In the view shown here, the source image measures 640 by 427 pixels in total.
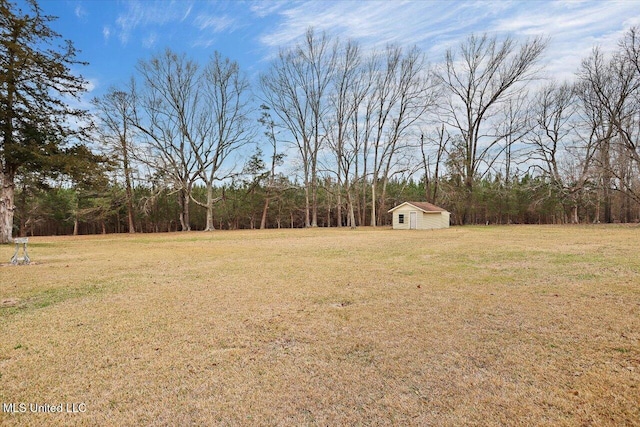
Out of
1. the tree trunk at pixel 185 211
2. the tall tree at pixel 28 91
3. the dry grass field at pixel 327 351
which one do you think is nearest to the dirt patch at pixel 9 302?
the dry grass field at pixel 327 351

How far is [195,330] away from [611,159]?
29.9 meters

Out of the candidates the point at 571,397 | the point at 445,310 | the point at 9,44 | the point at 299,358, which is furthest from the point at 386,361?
the point at 9,44

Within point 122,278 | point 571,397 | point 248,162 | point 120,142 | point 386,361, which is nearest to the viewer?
point 571,397

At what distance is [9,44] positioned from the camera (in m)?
12.5

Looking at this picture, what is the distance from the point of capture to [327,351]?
2992mm

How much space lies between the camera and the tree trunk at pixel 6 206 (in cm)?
1398

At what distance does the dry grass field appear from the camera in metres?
2.11

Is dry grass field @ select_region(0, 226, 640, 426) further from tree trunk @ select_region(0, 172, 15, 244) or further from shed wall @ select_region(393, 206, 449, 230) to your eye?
shed wall @ select_region(393, 206, 449, 230)

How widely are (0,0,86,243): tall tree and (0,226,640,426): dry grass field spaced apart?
11.9 meters

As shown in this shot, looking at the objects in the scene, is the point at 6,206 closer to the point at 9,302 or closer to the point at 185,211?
the point at 185,211

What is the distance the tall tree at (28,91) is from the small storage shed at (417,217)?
22.3m

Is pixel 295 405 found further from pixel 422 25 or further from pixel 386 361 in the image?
pixel 422 25

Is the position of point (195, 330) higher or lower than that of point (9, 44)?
lower

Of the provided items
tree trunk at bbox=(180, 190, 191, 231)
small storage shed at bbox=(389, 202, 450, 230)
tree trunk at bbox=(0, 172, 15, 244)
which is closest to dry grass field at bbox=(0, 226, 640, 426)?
tree trunk at bbox=(0, 172, 15, 244)
